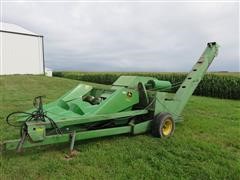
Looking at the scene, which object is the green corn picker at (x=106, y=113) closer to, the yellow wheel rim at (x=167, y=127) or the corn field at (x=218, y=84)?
the yellow wheel rim at (x=167, y=127)

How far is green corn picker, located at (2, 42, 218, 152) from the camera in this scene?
168 inches

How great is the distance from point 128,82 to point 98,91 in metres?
0.67

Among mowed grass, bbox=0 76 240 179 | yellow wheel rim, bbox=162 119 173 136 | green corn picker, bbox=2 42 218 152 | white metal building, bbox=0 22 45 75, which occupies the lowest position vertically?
mowed grass, bbox=0 76 240 179

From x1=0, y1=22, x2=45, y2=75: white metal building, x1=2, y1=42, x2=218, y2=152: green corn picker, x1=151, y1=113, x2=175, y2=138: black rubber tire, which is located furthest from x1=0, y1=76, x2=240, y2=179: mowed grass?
x1=0, y1=22, x2=45, y2=75: white metal building

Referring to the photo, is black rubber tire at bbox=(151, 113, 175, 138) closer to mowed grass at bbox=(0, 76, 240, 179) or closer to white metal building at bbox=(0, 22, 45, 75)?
mowed grass at bbox=(0, 76, 240, 179)

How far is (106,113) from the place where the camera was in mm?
5020

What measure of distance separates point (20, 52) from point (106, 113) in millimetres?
22645

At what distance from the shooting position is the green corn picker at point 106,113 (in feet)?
14.0

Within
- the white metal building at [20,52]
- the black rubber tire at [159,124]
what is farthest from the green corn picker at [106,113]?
the white metal building at [20,52]

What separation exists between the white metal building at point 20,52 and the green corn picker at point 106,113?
2021 centimetres

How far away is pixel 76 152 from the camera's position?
459 cm

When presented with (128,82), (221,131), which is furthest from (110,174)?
(221,131)

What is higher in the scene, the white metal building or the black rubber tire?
the white metal building

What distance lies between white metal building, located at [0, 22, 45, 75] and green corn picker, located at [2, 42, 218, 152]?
66.3 ft
